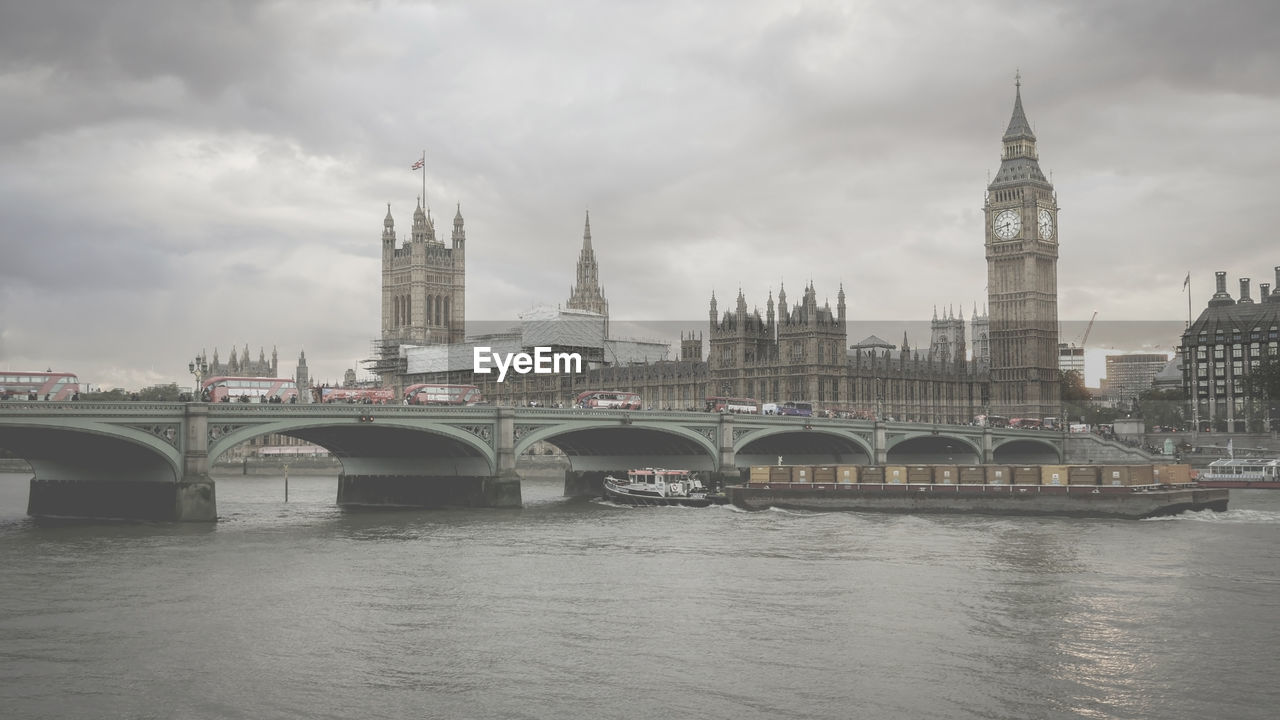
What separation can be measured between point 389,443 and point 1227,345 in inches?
5755

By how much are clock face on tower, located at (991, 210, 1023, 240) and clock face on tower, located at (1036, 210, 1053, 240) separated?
2253 millimetres

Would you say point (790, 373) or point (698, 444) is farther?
point (790, 373)

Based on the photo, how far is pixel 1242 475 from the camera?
99188 mm

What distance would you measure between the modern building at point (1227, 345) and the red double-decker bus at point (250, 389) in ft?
449

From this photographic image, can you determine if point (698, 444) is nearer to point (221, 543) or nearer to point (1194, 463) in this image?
point (221, 543)

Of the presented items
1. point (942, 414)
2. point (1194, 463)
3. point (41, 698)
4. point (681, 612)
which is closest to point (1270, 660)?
point (681, 612)

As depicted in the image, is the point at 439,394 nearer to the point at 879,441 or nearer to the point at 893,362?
the point at 879,441

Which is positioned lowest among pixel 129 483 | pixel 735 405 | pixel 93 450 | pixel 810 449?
pixel 129 483

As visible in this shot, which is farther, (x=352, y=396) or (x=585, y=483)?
(x=585, y=483)

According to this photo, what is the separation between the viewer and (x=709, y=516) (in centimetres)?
7088

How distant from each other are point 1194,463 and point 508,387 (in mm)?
89016

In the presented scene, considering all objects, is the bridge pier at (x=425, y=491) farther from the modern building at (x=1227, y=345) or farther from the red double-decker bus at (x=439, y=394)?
the modern building at (x=1227, y=345)

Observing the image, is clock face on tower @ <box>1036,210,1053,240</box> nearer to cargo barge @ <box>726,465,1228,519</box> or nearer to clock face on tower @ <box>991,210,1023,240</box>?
clock face on tower @ <box>991,210,1023,240</box>

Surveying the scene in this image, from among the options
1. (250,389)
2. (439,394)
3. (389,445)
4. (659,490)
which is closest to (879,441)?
(659,490)
